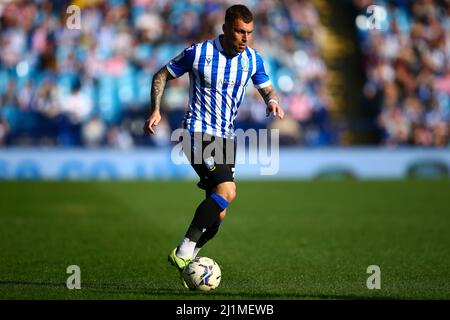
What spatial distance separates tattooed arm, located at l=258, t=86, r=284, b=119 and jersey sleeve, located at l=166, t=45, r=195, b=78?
2.51 feet

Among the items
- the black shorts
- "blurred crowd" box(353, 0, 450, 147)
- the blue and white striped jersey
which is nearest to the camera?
the black shorts

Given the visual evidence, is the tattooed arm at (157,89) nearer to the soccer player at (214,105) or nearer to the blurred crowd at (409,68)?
the soccer player at (214,105)

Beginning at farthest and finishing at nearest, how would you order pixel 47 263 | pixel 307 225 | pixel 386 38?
pixel 386 38, pixel 307 225, pixel 47 263

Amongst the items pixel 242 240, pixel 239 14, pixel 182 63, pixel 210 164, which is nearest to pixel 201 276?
pixel 210 164

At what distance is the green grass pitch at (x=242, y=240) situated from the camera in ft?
23.7

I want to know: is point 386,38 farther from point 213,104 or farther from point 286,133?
point 213,104

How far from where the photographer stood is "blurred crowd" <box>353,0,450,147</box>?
74.9 ft

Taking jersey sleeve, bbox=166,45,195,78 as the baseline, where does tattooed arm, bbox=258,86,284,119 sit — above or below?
below

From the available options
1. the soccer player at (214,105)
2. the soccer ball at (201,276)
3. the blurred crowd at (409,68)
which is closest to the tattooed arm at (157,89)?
the soccer player at (214,105)

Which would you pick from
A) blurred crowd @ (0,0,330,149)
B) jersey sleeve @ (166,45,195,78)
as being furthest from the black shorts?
blurred crowd @ (0,0,330,149)

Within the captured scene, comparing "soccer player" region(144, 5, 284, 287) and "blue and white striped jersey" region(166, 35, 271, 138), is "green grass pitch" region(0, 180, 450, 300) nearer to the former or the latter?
"soccer player" region(144, 5, 284, 287)

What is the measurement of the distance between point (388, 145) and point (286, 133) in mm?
2864

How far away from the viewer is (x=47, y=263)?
8836mm
